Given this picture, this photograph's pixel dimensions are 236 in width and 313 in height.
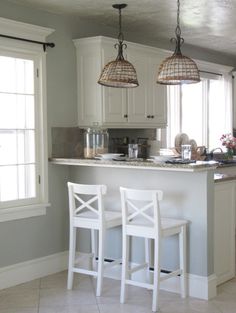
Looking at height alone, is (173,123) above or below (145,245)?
above

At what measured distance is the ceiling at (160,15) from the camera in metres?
4.44

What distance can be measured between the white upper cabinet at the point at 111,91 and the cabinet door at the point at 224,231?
1347 mm

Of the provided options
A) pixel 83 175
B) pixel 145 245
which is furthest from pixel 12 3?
pixel 145 245

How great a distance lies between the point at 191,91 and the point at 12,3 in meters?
3.42

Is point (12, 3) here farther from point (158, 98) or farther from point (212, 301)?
point (212, 301)

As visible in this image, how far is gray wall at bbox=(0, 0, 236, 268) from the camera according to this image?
4504mm

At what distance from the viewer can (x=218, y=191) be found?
4230mm

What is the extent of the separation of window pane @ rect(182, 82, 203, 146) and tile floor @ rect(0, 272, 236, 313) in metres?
3.06

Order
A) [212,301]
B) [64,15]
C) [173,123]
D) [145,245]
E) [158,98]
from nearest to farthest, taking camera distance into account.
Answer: [212,301] < [145,245] < [64,15] < [158,98] < [173,123]

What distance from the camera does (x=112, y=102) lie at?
16.3 ft

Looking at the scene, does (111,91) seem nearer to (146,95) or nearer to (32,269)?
(146,95)

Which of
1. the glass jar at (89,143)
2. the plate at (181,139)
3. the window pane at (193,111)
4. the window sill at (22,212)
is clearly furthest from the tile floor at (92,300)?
the window pane at (193,111)

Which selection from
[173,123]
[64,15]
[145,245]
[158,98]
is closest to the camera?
[145,245]

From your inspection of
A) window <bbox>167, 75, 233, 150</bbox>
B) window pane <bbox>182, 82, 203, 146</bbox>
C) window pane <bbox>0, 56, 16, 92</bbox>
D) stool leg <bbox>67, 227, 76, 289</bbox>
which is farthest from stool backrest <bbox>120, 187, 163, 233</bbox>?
window pane <bbox>182, 82, 203, 146</bbox>
